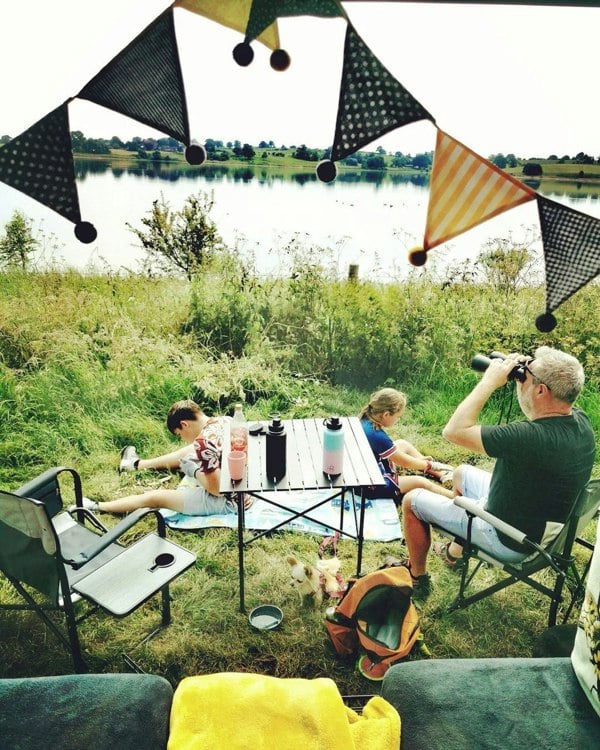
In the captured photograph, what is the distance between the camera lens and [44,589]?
215 cm

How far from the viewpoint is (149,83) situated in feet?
5.77

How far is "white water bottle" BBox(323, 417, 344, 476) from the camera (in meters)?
2.49

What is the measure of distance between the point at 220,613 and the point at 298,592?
0.40 metres

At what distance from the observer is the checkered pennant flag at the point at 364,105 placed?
1.67 meters

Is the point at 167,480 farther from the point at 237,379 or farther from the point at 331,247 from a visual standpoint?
the point at 331,247

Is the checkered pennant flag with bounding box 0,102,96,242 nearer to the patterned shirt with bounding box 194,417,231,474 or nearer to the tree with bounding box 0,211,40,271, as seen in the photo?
the patterned shirt with bounding box 194,417,231,474

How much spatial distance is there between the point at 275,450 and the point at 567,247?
146cm

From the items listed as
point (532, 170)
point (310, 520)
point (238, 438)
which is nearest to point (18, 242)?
point (238, 438)

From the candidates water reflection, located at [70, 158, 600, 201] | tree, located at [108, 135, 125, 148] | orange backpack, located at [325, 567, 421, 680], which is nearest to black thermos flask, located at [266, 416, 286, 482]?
orange backpack, located at [325, 567, 421, 680]

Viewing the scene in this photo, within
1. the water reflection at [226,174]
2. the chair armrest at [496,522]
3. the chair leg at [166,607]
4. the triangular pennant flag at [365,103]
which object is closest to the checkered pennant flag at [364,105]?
the triangular pennant flag at [365,103]

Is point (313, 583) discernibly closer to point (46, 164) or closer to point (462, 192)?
point (462, 192)

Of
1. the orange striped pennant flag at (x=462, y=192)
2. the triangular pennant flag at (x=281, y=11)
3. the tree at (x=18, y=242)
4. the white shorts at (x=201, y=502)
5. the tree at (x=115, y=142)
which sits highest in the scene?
the triangular pennant flag at (x=281, y=11)

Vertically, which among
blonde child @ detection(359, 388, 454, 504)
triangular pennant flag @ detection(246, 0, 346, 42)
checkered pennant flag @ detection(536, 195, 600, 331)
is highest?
triangular pennant flag @ detection(246, 0, 346, 42)

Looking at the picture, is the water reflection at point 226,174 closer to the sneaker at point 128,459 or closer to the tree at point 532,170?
the sneaker at point 128,459
